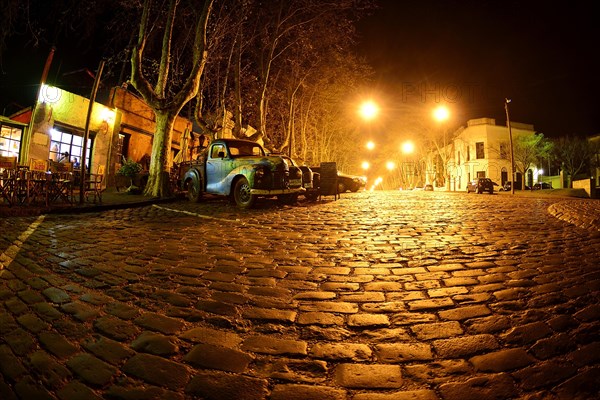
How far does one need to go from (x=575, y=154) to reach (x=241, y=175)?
45.7 meters

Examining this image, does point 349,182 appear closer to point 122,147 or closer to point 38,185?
point 122,147

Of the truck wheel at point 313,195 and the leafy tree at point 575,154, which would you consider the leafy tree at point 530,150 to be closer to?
the leafy tree at point 575,154

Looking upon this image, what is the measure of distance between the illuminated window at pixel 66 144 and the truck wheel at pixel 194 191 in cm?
800

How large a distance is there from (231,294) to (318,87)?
27.7 m

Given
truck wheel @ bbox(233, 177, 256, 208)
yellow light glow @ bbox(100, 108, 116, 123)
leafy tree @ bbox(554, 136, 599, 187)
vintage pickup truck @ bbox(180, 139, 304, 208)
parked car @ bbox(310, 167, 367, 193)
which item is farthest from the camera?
leafy tree @ bbox(554, 136, 599, 187)

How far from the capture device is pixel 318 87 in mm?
28359

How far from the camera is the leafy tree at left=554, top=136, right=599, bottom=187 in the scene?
38.2 m

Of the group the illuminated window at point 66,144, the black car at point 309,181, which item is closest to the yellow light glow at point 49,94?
the illuminated window at point 66,144

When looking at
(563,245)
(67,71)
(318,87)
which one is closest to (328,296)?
(563,245)

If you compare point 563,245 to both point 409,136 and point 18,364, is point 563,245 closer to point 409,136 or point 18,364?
point 18,364

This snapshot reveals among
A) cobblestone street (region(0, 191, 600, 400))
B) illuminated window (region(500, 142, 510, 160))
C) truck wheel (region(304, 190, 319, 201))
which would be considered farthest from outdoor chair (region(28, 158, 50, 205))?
illuminated window (region(500, 142, 510, 160))

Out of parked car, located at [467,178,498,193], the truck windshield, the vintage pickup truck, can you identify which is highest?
parked car, located at [467,178,498,193]

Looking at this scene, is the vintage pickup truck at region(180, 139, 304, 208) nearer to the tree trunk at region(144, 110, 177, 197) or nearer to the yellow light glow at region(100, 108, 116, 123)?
the tree trunk at region(144, 110, 177, 197)

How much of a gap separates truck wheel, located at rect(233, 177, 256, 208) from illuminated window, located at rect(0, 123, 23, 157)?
1094 cm
